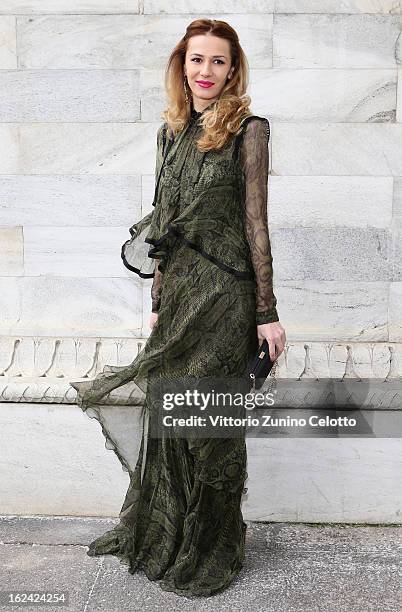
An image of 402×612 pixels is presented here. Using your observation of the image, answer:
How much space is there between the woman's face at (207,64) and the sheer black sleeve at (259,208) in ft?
0.68

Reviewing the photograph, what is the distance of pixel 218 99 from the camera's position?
10.7 ft

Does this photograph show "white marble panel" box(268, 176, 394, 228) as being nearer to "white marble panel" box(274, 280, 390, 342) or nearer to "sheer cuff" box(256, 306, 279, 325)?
"white marble panel" box(274, 280, 390, 342)

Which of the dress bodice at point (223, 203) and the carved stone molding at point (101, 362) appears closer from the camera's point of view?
the dress bodice at point (223, 203)

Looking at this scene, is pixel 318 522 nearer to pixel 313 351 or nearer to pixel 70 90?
pixel 313 351

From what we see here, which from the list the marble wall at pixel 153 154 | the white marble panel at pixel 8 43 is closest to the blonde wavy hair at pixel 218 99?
the marble wall at pixel 153 154

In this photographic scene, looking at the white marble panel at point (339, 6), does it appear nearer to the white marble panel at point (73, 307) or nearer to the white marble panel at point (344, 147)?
the white marble panel at point (344, 147)

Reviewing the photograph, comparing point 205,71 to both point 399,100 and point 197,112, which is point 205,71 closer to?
point 197,112

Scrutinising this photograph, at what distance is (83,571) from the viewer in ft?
12.1

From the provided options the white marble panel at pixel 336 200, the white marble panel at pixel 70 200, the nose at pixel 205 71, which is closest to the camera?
the nose at pixel 205 71

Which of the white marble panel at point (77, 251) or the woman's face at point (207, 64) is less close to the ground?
the woman's face at point (207, 64)

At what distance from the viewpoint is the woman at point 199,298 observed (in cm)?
322

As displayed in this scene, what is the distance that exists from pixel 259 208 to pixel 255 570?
1642mm
